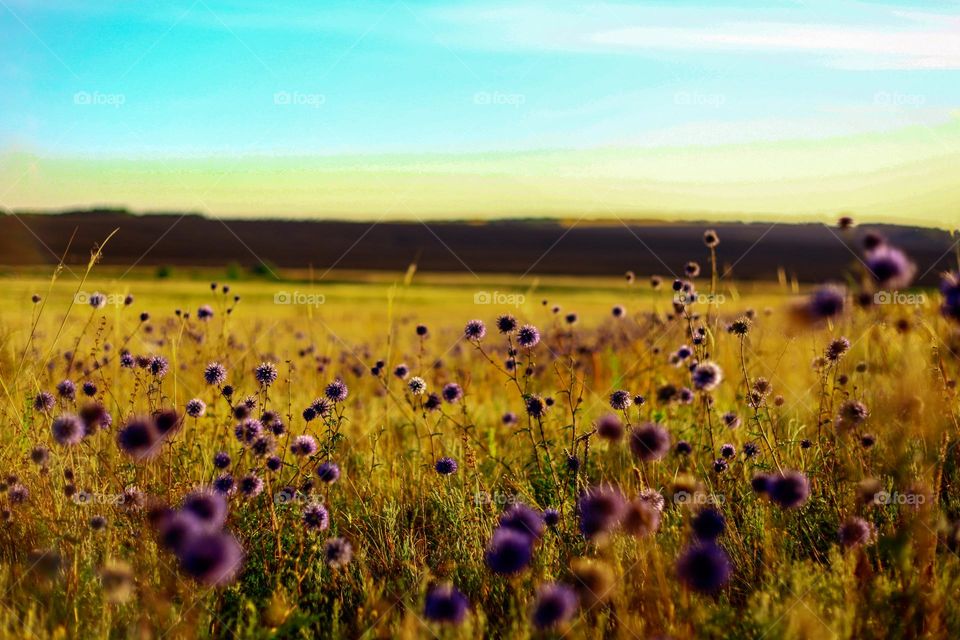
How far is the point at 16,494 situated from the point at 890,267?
382 centimetres

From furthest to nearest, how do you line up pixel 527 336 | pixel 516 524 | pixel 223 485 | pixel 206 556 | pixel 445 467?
1. pixel 527 336
2. pixel 445 467
3. pixel 223 485
4. pixel 516 524
5. pixel 206 556

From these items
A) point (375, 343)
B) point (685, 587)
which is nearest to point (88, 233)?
point (375, 343)

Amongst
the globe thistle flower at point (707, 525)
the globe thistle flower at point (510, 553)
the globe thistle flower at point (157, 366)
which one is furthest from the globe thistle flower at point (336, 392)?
the globe thistle flower at point (707, 525)

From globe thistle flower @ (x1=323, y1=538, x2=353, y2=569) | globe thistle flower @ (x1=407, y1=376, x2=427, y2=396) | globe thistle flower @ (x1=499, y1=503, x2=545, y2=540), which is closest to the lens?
globe thistle flower @ (x1=499, y1=503, x2=545, y2=540)

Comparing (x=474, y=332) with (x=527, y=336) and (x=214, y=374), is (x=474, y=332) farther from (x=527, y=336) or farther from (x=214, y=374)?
(x=214, y=374)

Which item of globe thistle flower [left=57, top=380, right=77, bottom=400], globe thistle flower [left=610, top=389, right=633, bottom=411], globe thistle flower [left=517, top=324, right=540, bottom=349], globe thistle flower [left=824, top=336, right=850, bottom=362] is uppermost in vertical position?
globe thistle flower [left=517, top=324, right=540, bottom=349]

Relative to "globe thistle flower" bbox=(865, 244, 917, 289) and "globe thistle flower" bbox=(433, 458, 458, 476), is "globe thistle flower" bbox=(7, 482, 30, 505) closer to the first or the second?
"globe thistle flower" bbox=(433, 458, 458, 476)

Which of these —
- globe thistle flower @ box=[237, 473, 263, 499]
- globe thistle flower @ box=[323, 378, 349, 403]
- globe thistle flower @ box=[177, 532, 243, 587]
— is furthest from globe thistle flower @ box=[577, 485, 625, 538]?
globe thistle flower @ box=[323, 378, 349, 403]

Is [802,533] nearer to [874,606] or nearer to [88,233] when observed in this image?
[874,606]

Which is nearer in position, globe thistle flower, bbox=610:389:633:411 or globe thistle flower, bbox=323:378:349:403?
globe thistle flower, bbox=610:389:633:411

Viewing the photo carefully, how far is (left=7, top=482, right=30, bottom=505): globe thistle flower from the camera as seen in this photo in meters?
3.58

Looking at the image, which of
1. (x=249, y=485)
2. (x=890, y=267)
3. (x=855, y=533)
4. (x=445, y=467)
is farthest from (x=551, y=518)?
(x=890, y=267)

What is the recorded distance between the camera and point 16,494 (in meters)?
3.58

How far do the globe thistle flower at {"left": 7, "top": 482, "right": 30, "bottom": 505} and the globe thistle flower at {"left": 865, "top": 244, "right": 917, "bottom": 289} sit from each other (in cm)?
376
